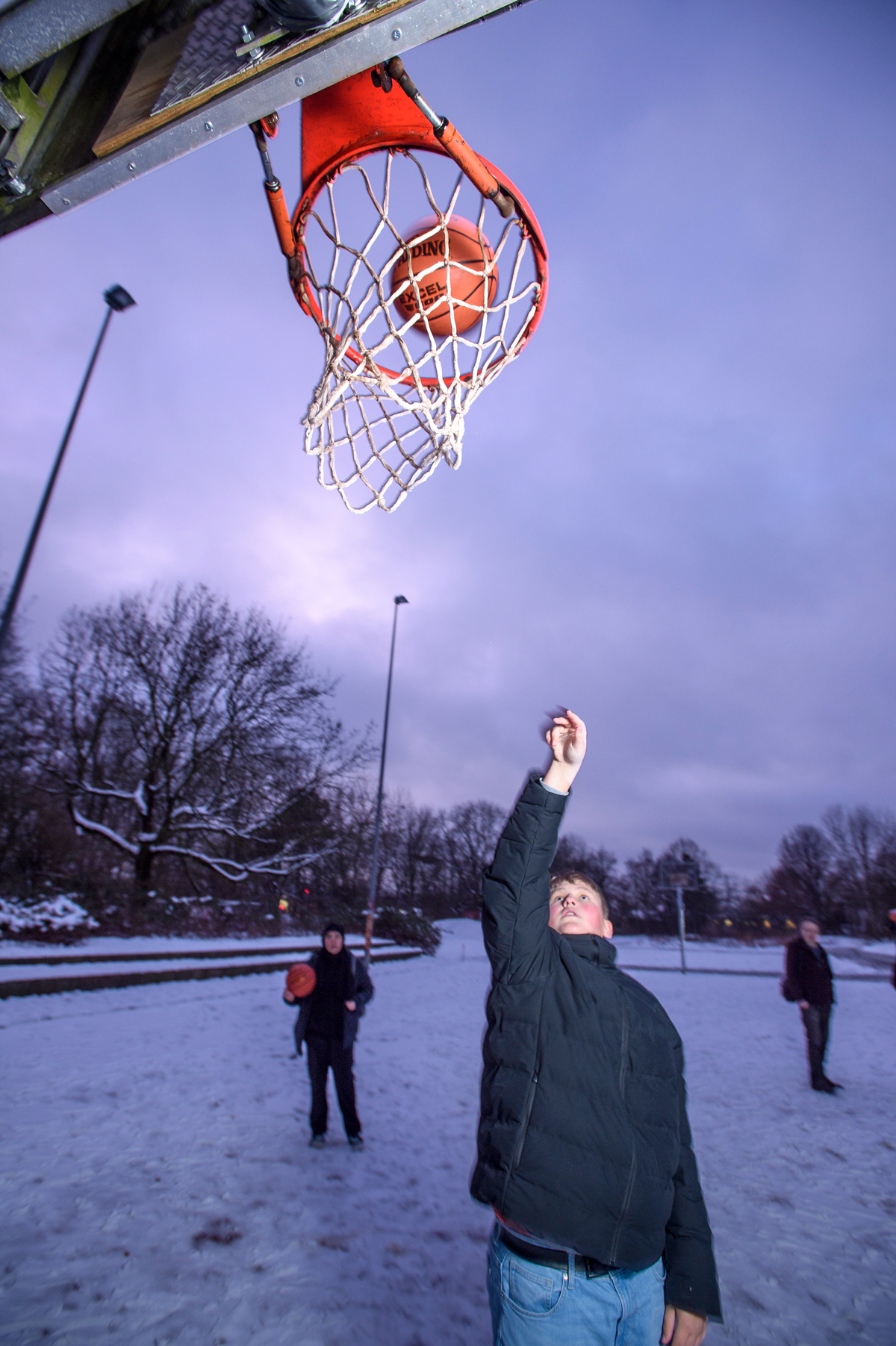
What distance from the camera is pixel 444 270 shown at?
367 cm

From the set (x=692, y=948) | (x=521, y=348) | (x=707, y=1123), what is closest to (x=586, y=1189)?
(x=521, y=348)

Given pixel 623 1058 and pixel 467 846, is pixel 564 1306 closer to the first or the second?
pixel 623 1058

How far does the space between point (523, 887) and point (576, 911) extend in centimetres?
49

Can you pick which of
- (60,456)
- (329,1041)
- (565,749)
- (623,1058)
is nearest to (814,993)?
(329,1041)

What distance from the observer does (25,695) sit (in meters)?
19.7

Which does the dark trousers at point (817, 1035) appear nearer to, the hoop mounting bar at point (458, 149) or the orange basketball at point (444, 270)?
the orange basketball at point (444, 270)

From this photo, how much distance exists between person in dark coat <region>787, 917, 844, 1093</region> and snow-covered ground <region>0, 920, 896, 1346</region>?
0.24 m

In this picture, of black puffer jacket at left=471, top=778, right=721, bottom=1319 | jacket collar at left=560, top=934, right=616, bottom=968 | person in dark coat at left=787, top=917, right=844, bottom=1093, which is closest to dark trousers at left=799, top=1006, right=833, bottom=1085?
person in dark coat at left=787, top=917, right=844, bottom=1093

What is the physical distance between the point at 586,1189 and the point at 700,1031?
11.4 metres

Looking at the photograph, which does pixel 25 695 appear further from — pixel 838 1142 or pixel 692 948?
pixel 692 948

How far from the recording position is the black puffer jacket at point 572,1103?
1.72m

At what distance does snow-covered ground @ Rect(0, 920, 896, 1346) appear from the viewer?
3.18 meters

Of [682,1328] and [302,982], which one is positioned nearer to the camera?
[682,1328]

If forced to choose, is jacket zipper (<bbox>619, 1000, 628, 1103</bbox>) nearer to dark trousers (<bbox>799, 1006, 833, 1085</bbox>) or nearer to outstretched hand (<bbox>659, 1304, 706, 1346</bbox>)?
outstretched hand (<bbox>659, 1304, 706, 1346</bbox>)
